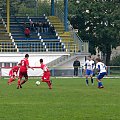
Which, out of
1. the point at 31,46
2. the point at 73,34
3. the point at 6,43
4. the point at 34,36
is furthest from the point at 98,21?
the point at 6,43

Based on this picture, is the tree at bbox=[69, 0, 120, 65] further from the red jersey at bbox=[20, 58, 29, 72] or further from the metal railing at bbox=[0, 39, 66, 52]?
the red jersey at bbox=[20, 58, 29, 72]

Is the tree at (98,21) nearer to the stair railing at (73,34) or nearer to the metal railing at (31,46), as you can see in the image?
the stair railing at (73,34)

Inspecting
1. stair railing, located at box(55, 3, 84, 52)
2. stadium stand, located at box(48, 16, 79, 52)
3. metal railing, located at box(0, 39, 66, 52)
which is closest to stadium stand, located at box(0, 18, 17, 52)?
metal railing, located at box(0, 39, 66, 52)

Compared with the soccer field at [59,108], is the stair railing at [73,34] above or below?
above

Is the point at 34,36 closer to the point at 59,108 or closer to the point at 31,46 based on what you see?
the point at 31,46

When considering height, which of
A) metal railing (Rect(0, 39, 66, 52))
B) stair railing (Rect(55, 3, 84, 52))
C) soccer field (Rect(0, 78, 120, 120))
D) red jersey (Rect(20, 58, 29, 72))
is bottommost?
soccer field (Rect(0, 78, 120, 120))

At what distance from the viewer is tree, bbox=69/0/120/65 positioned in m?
65.2

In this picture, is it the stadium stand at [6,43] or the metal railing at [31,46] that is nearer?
the stadium stand at [6,43]

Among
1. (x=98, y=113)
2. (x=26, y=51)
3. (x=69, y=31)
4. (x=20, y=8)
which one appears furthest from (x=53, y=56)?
(x=98, y=113)

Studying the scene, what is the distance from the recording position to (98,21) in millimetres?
66938

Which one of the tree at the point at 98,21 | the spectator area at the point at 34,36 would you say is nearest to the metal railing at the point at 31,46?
the spectator area at the point at 34,36

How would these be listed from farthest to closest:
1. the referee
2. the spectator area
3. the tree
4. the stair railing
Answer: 1. the tree
2. the stair railing
3. the spectator area
4. the referee

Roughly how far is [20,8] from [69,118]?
74.8 metres

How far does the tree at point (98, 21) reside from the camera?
2569 inches
